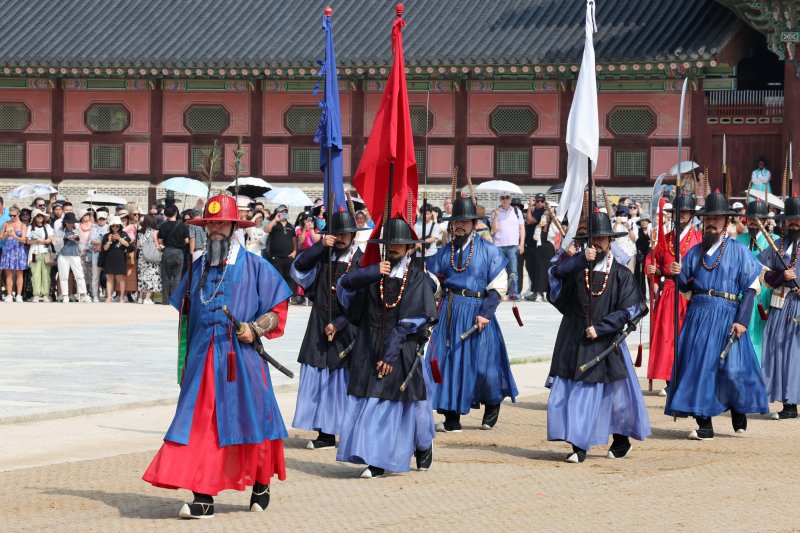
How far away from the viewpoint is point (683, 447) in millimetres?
10953

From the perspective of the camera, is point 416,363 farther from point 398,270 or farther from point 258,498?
point 258,498

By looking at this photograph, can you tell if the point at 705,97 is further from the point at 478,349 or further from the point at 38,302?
the point at 478,349

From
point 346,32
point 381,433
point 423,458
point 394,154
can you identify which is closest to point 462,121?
point 346,32

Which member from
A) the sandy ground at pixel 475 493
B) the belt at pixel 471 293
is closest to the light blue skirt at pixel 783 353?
the sandy ground at pixel 475 493

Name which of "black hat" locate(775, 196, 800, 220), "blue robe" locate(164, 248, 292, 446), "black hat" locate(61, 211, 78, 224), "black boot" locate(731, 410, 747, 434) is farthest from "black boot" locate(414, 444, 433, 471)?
"black hat" locate(61, 211, 78, 224)

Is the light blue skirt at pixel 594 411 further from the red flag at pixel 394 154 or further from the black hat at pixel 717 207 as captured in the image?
the black hat at pixel 717 207

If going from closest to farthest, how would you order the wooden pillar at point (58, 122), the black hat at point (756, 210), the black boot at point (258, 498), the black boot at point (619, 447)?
the black boot at point (258, 498), the black boot at point (619, 447), the black hat at point (756, 210), the wooden pillar at point (58, 122)

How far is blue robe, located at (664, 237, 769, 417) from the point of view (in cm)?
1146

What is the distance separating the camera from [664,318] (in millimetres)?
14000

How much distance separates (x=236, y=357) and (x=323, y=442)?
9.21 ft

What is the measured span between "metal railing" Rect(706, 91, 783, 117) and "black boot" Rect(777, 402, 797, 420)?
17.1 meters

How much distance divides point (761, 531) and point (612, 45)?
77.7ft

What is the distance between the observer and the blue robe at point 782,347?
42.8ft

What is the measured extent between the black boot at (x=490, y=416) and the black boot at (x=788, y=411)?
8.56ft
